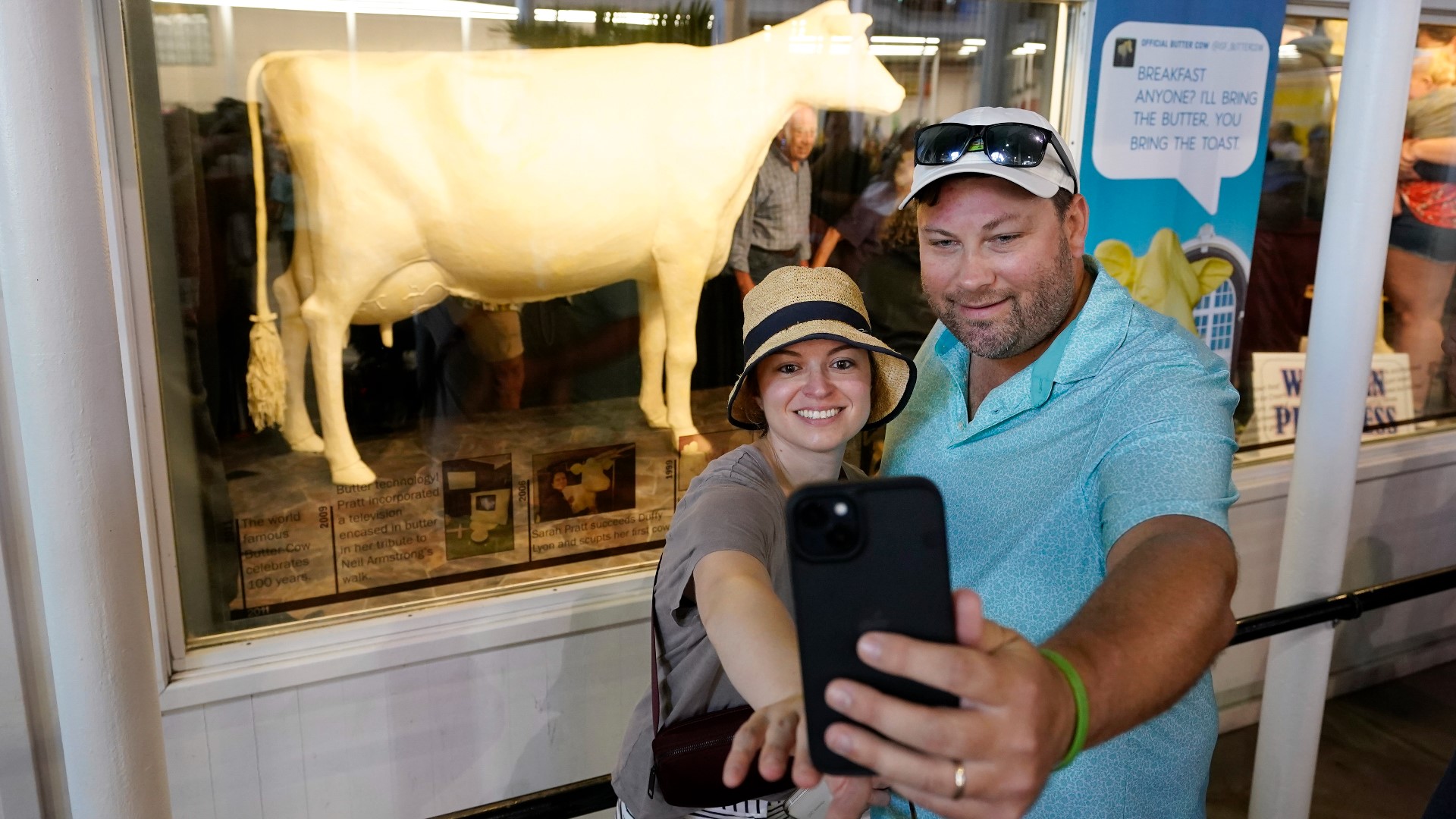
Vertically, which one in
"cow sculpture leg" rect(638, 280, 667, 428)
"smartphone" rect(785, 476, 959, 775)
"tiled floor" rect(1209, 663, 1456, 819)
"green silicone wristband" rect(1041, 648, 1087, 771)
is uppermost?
"smartphone" rect(785, 476, 959, 775)

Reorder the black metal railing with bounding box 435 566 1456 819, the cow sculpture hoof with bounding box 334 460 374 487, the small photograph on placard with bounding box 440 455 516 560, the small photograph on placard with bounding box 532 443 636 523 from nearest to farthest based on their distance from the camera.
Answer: the black metal railing with bounding box 435 566 1456 819 → the cow sculpture hoof with bounding box 334 460 374 487 → the small photograph on placard with bounding box 440 455 516 560 → the small photograph on placard with bounding box 532 443 636 523

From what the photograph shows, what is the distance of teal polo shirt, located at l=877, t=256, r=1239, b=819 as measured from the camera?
4.12 feet

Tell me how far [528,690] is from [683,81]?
1767 millimetres

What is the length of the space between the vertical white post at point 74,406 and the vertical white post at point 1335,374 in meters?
2.52

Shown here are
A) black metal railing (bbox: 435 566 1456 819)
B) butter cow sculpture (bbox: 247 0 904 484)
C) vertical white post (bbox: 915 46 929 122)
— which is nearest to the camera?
black metal railing (bbox: 435 566 1456 819)

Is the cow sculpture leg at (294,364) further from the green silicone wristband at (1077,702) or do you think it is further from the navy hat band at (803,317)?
the green silicone wristband at (1077,702)

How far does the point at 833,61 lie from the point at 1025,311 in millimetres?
1704

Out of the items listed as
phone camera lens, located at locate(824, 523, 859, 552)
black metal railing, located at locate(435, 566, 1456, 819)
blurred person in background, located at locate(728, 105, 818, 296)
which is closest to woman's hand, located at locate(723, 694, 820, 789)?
phone camera lens, located at locate(824, 523, 859, 552)

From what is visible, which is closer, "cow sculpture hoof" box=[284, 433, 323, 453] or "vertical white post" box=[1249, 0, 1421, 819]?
"vertical white post" box=[1249, 0, 1421, 819]

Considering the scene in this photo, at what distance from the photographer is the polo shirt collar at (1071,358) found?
1.41 m

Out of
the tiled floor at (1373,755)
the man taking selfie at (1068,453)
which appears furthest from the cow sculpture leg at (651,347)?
the tiled floor at (1373,755)

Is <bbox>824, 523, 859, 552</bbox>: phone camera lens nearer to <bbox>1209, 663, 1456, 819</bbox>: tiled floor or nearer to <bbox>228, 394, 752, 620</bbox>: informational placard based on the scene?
<bbox>228, 394, 752, 620</bbox>: informational placard

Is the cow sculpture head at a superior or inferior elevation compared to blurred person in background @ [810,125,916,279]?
superior

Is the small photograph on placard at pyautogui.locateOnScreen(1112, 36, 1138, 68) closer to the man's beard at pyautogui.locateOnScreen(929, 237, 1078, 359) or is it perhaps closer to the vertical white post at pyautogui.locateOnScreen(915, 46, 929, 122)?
the vertical white post at pyautogui.locateOnScreen(915, 46, 929, 122)
